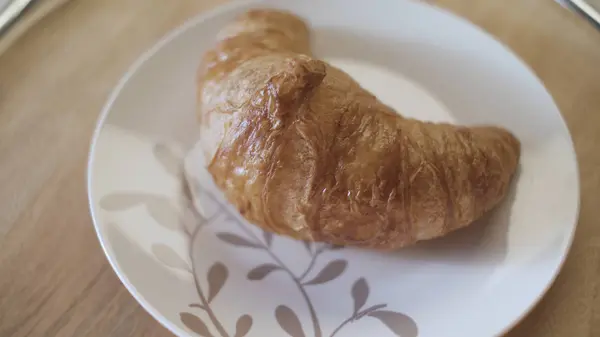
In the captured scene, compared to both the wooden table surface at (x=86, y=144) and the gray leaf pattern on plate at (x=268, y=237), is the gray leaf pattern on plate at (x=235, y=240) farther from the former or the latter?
the wooden table surface at (x=86, y=144)

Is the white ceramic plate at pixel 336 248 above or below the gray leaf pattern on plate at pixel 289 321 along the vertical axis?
above

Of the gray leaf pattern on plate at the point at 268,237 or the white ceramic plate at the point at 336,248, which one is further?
the gray leaf pattern on plate at the point at 268,237

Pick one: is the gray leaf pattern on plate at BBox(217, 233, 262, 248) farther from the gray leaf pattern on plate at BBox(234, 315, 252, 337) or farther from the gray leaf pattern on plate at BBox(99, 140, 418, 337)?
the gray leaf pattern on plate at BBox(234, 315, 252, 337)

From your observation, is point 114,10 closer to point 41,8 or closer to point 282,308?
point 41,8

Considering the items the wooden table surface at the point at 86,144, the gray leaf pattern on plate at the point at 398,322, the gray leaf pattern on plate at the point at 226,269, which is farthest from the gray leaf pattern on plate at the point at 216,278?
the gray leaf pattern on plate at the point at 398,322

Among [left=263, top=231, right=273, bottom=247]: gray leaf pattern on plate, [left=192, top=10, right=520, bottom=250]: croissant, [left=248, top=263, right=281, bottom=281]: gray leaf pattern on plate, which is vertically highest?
[left=192, top=10, right=520, bottom=250]: croissant

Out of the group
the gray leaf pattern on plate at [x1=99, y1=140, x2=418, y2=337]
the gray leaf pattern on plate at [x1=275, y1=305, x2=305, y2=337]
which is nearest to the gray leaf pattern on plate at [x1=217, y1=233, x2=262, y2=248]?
the gray leaf pattern on plate at [x1=99, y1=140, x2=418, y2=337]
